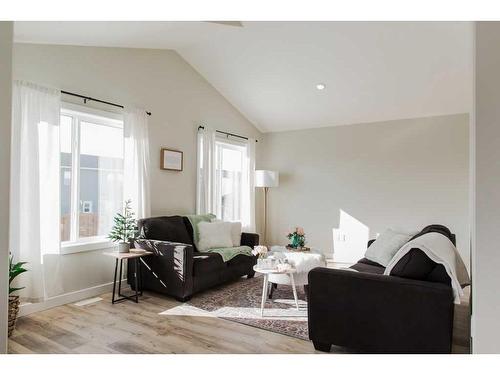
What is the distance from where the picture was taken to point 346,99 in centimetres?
511

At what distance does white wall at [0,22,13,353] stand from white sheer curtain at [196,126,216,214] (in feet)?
11.2

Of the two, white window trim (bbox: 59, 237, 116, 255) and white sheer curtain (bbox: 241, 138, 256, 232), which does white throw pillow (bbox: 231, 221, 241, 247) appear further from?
white window trim (bbox: 59, 237, 116, 255)

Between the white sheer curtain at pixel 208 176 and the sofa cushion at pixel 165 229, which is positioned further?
the white sheer curtain at pixel 208 176

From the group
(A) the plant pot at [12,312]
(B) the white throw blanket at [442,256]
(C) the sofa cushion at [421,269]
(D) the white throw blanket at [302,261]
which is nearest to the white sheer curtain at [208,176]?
(D) the white throw blanket at [302,261]

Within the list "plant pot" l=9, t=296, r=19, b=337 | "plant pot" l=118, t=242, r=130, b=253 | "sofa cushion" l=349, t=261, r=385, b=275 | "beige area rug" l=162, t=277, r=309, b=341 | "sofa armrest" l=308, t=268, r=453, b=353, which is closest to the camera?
"sofa armrest" l=308, t=268, r=453, b=353

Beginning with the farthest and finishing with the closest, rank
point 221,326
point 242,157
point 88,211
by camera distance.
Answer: point 242,157 < point 88,211 < point 221,326

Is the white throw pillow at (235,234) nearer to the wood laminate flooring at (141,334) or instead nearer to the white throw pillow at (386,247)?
the wood laminate flooring at (141,334)

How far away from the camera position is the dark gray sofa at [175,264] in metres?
3.53

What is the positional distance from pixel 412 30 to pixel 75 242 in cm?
430

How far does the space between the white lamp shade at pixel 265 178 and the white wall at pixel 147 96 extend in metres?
0.89

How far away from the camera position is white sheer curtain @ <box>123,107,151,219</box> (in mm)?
4059

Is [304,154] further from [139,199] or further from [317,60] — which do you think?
[139,199]

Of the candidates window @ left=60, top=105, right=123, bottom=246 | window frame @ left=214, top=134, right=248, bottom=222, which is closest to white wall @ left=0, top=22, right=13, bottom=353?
window @ left=60, top=105, right=123, bottom=246

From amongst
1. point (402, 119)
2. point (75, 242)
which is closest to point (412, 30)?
point (402, 119)
